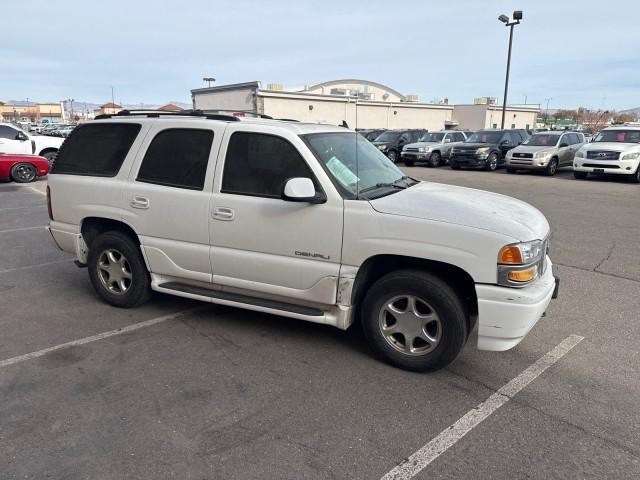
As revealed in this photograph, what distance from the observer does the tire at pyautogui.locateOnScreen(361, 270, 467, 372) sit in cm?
352

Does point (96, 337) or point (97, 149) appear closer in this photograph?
point (96, 337)

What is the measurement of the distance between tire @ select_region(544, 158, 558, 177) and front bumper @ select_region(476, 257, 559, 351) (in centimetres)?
1711

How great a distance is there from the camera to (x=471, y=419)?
3160mm

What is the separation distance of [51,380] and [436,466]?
2.78m

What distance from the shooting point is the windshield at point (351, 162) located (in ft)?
13.0

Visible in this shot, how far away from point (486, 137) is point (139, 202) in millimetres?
20504

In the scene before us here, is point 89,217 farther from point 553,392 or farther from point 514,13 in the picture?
point 514,13

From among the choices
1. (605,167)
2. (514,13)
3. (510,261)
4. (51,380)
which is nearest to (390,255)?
(510,261)

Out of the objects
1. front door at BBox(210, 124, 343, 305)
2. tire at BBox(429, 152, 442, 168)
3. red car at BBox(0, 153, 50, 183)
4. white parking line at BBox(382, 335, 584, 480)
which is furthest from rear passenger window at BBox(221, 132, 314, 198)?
tire at BBox(429, 152, 442, 168)

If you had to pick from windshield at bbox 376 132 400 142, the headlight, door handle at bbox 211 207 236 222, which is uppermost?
windshield at bbox 376 132 400 142

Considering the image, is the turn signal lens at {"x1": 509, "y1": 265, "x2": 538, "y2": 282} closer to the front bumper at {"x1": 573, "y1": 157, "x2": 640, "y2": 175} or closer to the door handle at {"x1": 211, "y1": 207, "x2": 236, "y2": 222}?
the door handle at {"x1": 211, "y1": 207, "x2": 236, "y2": 222}

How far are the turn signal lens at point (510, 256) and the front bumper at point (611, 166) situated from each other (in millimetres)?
15443

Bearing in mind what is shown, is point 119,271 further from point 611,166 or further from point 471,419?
point 611,166

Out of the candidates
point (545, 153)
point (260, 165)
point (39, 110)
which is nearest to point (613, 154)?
point (545, 153)
